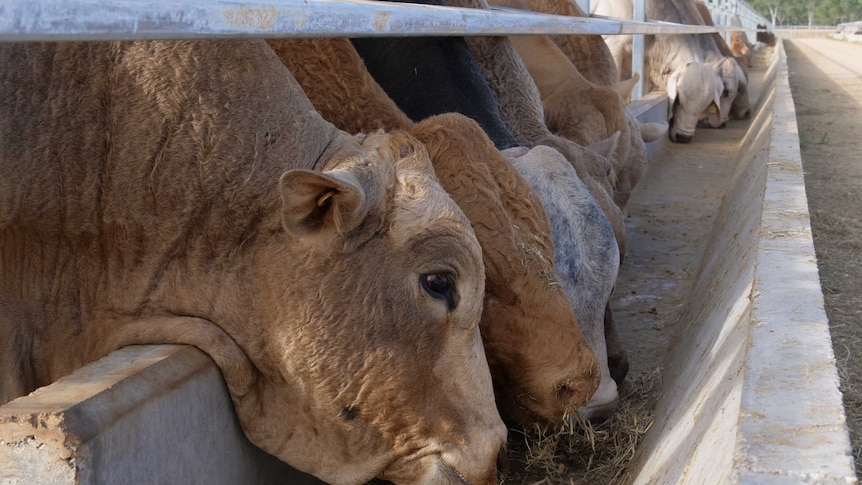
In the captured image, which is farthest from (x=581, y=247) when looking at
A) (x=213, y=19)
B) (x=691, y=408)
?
(x=213, y=19)

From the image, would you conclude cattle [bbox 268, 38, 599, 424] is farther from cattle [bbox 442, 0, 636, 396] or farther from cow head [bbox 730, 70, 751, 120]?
cow head [bbox 730, 70, 751, 120]

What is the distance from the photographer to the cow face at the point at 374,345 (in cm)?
249

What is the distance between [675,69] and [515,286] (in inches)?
410

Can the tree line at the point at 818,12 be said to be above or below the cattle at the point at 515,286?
below

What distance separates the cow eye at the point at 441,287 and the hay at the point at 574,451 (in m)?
0.73

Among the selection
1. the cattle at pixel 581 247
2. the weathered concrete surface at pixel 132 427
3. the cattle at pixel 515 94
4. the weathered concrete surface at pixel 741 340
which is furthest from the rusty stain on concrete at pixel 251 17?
the cattle at pixel 515 94

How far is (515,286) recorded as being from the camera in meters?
3.00

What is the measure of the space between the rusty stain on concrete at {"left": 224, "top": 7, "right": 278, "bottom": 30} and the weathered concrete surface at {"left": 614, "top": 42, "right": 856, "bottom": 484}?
3.97 feet

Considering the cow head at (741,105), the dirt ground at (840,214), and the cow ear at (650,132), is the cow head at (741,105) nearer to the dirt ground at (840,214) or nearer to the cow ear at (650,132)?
the dirt ground at (840,214)

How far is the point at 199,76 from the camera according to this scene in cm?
273

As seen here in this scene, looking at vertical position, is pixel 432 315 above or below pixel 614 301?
above

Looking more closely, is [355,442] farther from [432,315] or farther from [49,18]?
[49,18]

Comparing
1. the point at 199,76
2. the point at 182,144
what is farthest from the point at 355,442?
the point at 199,76

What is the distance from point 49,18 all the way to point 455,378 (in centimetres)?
146
